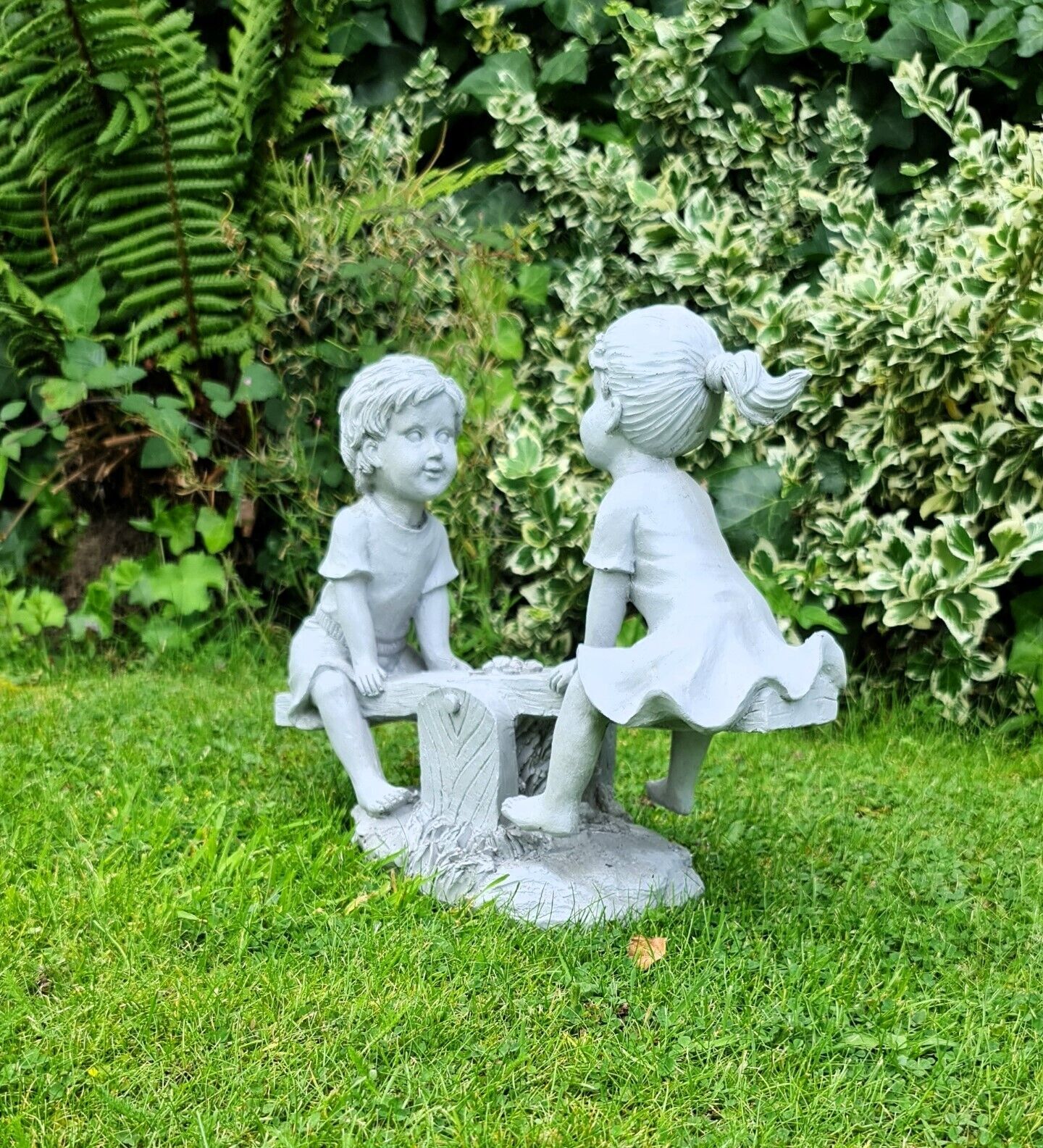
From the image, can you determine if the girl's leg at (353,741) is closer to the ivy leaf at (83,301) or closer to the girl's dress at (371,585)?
the girl's dress at (371,585)

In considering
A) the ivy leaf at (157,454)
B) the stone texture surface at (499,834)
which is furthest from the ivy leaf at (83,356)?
the stone texture surface at (499,834)

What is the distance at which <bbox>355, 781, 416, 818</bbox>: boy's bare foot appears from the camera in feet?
12.0

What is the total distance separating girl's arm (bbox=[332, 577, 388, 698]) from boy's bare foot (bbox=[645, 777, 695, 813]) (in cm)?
78

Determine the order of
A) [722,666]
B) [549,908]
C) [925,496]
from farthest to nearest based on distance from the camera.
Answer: [925,496]
[549,908]
[722,666]

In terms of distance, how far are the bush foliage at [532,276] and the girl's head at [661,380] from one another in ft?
6.41

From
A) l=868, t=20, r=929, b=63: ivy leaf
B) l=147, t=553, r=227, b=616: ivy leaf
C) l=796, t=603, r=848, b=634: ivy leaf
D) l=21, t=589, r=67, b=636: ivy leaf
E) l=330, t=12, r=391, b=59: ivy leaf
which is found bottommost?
l=21, t=589, r=67, b=636: ivy leaf

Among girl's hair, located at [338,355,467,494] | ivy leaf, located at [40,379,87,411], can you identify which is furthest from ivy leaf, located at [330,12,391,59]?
girl's hair, located at [338,355,467,494]

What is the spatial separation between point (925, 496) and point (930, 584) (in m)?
0.52

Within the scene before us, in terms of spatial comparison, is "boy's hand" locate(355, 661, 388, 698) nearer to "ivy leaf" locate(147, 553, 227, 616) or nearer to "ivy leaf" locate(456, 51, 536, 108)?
"ivy leaf" locate(147, 553, 227, 616)

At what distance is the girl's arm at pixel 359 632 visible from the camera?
3.69 meters

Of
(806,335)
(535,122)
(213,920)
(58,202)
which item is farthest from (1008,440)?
(58,202)

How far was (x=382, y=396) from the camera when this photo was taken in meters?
3.60

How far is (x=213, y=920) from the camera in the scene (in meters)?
3.17

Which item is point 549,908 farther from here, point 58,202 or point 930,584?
point 58,202
